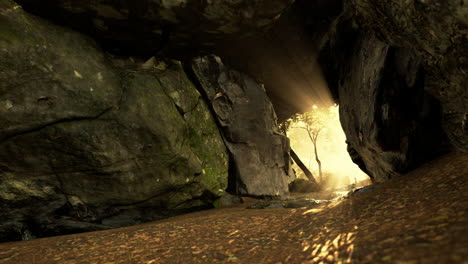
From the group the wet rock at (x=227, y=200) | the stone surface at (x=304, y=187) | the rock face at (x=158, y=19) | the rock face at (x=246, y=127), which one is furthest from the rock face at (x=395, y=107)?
the stone surface at (x=304, y=187)

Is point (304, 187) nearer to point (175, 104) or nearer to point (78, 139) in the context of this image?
point (175, 104)

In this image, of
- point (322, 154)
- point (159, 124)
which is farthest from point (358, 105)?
point (322, 154)

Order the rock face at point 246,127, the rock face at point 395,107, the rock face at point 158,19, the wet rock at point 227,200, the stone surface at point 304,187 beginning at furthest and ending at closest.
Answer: the stone surface at point 304,187 → the rock face at point 246,127 → the wet rock at point 227,200 → the rock face at point 158,19 → the rock face at point 395,107

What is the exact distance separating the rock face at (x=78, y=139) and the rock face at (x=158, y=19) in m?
0.59

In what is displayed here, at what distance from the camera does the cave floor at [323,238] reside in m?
2.83

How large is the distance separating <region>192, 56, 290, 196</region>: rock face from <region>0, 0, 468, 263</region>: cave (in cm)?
24

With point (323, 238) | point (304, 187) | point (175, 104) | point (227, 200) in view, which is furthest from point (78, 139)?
point (304, 187)

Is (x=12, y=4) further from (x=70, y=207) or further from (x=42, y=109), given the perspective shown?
(x=70, y=207)

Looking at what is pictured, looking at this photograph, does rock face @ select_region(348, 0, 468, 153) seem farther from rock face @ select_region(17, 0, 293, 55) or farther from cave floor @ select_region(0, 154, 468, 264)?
rock face @ select_region(17, 0, 293, 55)

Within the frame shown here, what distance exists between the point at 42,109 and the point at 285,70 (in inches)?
527

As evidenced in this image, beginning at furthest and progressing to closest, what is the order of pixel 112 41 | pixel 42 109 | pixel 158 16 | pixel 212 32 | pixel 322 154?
pixel 322 154 < pixel 212 32 < pixel 112 41 < pixel 158 16 < pixel 42 109

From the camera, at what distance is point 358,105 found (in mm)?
9984

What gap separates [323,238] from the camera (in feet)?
13.4

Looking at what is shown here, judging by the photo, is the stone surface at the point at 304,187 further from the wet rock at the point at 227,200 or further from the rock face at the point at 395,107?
the rock face at the point at 395,107
